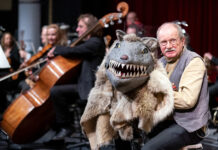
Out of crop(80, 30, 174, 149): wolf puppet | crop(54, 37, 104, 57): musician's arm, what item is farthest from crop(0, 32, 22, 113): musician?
crop(80, 30, 174, 149): wolf puppet

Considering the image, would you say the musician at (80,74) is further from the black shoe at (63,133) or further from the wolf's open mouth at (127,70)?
the wolf's open mouth at (127,70)

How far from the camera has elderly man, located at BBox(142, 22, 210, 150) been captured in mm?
2205

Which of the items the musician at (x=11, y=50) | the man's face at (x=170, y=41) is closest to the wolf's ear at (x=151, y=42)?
the man's face at (x=170, y=41)

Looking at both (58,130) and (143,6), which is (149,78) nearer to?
(58,130)

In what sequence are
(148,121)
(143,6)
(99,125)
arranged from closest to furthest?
1. (148,121)
2. (99,125)
3. (143,6)

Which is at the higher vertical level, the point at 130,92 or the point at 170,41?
the point at 170,41

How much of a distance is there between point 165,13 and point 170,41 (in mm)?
4603

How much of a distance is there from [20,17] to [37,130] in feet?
15.2

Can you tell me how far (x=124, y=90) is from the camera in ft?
7.22

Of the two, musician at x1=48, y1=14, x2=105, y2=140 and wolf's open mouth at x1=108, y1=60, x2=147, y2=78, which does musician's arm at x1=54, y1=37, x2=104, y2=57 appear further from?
wolf's open mouth at x1=108, y1=60, x2=147, y2=78

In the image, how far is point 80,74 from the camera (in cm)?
400

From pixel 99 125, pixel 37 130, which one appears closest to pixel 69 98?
pixel 37 130

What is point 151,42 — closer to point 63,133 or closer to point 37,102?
point 37,102

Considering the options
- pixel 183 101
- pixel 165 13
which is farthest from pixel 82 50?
pixel 165 13
